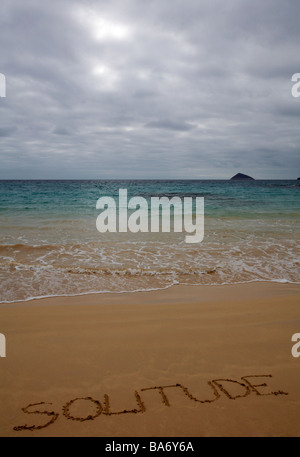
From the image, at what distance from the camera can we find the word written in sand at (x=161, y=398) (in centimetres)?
244

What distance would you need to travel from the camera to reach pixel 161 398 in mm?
2648

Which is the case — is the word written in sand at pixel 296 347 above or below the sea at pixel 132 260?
below

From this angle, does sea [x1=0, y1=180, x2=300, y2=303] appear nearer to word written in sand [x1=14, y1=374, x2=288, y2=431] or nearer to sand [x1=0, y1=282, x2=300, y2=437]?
sand [x1=0, y1=282, x2=300, y2=437]

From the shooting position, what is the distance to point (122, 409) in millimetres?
2516

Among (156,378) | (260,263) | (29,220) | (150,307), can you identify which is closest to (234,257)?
(260,263)

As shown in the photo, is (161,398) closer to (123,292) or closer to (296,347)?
(296,347)

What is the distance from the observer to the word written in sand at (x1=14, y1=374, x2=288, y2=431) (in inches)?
96.1

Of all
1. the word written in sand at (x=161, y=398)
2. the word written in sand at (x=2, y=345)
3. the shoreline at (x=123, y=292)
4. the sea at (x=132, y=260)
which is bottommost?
the word written in sand at (x=161, y=398)

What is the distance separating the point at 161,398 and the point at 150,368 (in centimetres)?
46

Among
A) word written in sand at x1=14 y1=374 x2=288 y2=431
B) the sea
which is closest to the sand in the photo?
word written in sand at x1=14 y1=374 x2=288 y2=431

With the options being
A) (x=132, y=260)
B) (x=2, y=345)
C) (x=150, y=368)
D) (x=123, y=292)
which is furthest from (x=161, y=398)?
(x=132, y=260)

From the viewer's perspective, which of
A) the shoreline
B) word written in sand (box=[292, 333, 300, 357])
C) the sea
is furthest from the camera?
the sea

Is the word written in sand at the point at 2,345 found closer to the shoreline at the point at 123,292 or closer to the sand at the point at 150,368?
the sand at the point at 150,368

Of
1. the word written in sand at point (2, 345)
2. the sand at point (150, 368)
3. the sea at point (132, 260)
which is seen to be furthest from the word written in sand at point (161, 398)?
the sea at point (132, 260)
